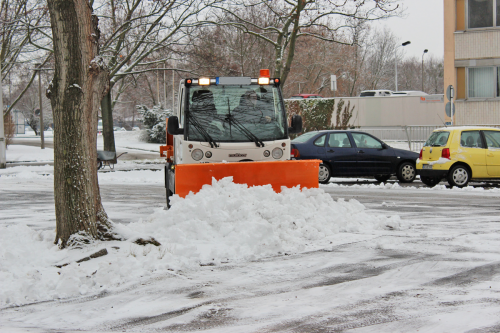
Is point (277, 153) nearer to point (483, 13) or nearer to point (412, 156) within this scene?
point (412, 156)

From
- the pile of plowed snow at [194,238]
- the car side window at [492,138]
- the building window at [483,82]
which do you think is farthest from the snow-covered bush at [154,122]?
the pile of plowed snow at [194,238]

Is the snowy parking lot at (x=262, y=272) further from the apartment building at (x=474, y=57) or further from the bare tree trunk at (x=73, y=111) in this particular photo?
the apartment building at (x=474, y=57)

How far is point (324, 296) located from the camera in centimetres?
518

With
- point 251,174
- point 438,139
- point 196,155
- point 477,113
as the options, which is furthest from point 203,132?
point 477,113

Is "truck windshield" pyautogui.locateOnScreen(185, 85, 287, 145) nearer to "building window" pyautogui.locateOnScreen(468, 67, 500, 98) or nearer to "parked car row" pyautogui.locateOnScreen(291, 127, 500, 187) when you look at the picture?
"parked car row" pyautogui.locateOnScreen(291, 127, 500, 187)

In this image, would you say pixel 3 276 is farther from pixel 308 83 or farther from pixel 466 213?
pixel 308 83

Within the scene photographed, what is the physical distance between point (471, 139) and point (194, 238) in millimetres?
10298

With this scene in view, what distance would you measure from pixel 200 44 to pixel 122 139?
25.6 m

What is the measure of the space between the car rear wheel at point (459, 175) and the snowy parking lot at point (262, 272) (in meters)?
5.41

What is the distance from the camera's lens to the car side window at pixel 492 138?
1495cm

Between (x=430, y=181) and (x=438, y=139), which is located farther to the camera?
(x=430, y=181)

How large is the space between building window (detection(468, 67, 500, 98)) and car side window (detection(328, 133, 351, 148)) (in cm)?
1244

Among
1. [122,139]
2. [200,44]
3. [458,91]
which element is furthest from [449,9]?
[122,139]

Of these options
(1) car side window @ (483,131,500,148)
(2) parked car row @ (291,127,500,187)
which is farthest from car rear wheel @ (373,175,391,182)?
(1) car side window @ (483,131,500,148)
